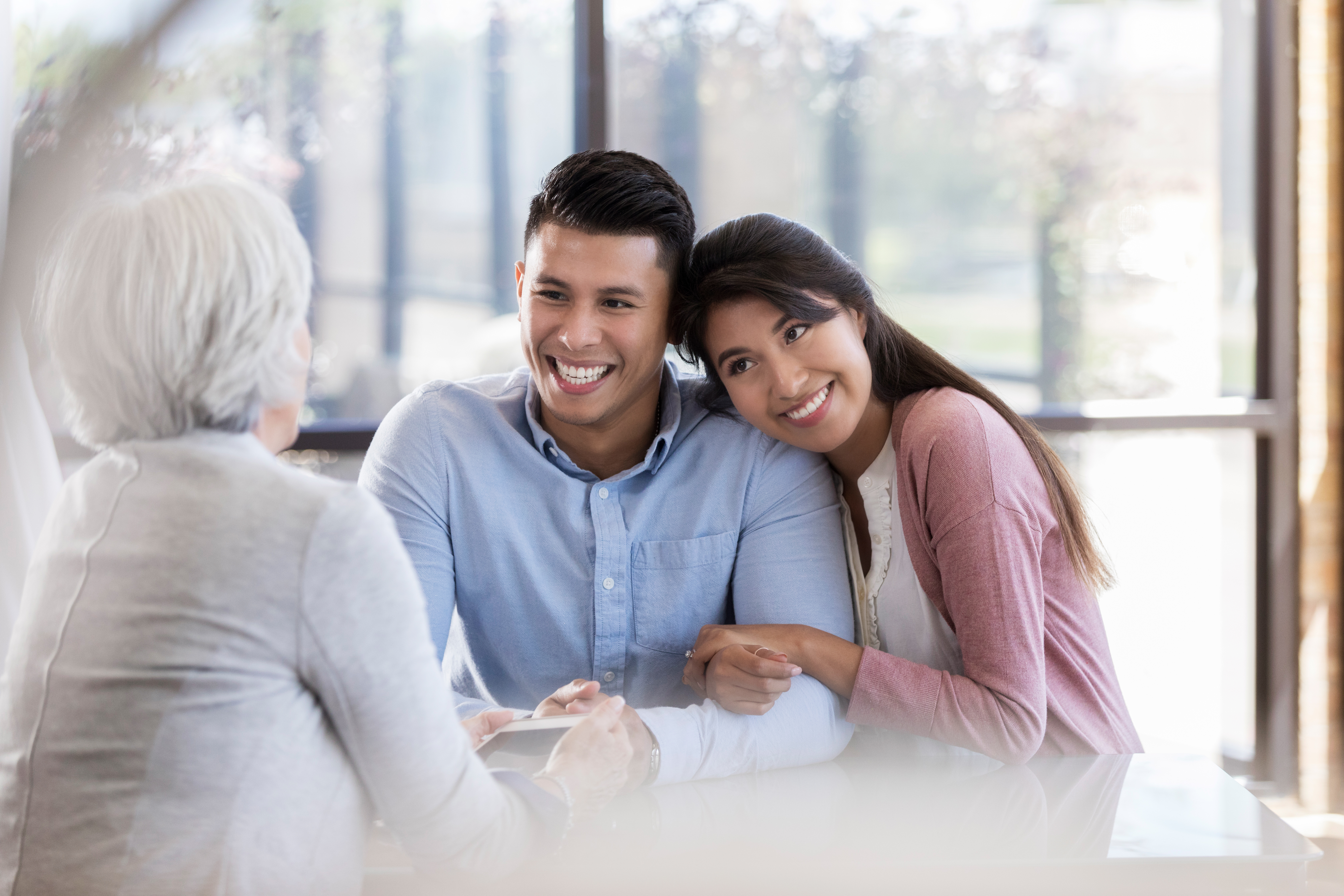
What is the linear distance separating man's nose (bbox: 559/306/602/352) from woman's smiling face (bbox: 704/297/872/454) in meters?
0.17

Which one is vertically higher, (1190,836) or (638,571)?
(638,571)

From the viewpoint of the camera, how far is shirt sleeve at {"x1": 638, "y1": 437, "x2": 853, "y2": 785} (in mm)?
1404

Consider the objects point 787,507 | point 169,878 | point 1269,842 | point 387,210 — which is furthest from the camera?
point 387,210

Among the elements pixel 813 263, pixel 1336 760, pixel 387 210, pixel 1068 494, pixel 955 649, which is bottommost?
pixel 1336 760

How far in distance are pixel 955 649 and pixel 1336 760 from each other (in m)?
2.18

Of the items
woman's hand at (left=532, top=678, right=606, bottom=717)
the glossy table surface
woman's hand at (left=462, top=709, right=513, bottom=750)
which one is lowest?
the glossy table surface

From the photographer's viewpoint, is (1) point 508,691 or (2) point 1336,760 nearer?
(1) point 508,691

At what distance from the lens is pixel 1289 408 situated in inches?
118

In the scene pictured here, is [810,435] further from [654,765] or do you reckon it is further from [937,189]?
[937,189]

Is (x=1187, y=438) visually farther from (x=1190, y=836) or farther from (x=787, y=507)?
(x=1190, y=836)

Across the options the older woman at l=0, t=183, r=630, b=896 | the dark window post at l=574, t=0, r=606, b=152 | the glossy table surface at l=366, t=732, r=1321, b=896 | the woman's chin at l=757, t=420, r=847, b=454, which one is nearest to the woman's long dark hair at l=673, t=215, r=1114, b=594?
the woman's chin at l=757, t=420, r=847, b=454

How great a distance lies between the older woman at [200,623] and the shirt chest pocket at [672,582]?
665mm

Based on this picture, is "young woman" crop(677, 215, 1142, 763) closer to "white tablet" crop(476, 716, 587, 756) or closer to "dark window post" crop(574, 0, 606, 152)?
"white tablet" crop(476, 716, 587, 756)

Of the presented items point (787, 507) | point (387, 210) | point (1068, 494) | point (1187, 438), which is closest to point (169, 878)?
point (787, 507)
